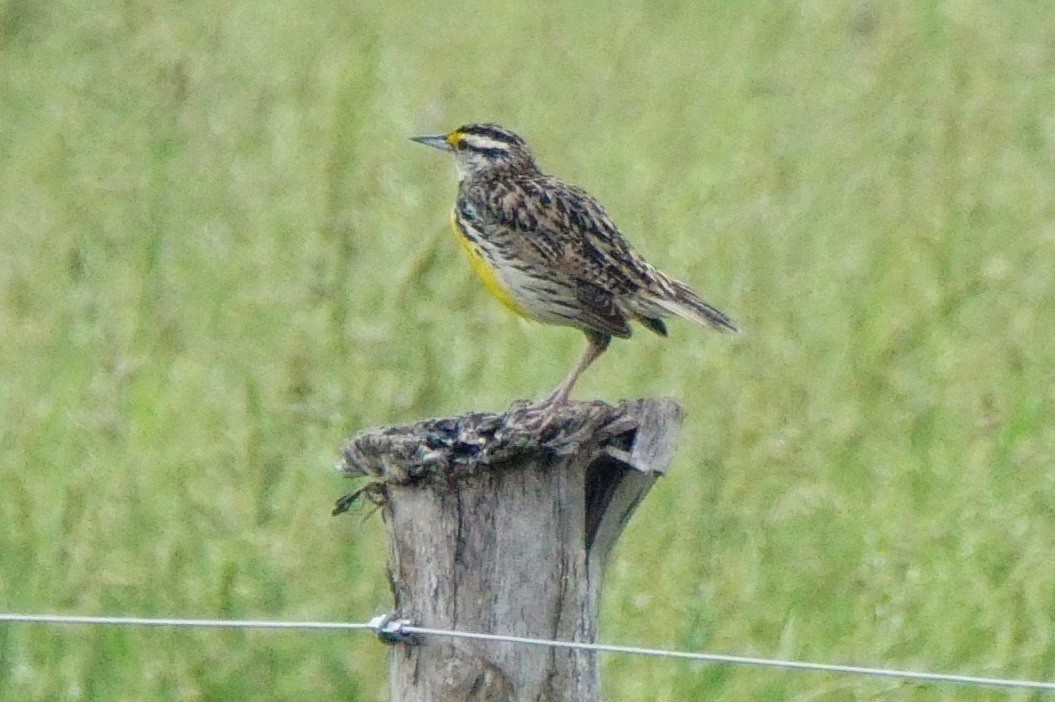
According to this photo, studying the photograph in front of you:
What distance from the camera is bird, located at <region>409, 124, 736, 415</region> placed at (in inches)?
230

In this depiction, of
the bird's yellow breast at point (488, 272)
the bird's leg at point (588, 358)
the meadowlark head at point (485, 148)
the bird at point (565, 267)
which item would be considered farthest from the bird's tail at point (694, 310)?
the meadowlark head at point (485, 148)

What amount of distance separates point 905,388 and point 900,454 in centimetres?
38

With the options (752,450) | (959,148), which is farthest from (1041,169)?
(752,450)

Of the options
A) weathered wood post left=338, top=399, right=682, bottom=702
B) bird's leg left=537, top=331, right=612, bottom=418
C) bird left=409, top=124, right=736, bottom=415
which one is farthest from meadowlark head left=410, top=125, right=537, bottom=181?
weathered wood post left=338, top=399, right=682, bottom=702

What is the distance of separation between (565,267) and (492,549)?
7.48 ft

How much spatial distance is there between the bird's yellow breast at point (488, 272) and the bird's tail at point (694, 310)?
422mm

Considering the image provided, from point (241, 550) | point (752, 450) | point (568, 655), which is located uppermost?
point (752, 450)

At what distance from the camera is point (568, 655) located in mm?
3801

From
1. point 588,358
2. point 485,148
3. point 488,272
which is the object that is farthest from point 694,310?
point 485,148

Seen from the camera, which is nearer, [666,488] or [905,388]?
[666,488]

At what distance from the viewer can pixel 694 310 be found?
5816 millimetres

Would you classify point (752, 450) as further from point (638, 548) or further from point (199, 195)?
point (199, 195)

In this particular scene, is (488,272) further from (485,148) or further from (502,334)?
(502,334)

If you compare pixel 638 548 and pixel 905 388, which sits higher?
pixel 905 388
